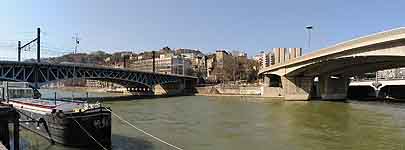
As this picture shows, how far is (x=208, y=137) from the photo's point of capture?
1102 inches

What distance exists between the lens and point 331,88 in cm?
9156

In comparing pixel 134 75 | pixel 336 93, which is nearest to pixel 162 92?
pixel 134 75

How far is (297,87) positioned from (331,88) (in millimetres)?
10488

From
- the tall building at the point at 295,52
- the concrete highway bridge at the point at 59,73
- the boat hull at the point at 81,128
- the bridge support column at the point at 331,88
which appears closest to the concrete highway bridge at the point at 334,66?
the bridge support column at the point at 331,88

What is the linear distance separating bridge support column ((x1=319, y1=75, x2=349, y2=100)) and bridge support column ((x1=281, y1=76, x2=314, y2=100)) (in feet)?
19.2

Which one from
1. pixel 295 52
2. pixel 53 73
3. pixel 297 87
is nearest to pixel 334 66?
pixel 297 87

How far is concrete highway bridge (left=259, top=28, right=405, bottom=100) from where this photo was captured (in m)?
44.8

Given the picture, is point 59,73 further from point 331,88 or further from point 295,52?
point 295,52

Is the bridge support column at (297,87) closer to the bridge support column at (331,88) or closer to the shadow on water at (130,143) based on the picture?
the bridge support column at (331,88)

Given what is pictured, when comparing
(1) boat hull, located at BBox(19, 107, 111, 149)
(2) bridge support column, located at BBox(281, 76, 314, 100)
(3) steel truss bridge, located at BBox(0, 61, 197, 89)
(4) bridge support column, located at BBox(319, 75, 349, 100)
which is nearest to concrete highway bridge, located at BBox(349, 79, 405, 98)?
(4) bridge support column, located at BBox(319, 75, 349, 100)

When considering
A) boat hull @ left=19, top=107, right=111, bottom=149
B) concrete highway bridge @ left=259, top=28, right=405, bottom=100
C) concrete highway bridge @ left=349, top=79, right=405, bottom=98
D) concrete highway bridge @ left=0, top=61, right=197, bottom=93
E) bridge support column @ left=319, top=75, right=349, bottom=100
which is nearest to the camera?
boat hull @ left=19, top=107, right=111, bottom=149

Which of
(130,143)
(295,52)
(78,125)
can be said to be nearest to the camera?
(78,125)

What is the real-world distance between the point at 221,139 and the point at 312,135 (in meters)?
8.17

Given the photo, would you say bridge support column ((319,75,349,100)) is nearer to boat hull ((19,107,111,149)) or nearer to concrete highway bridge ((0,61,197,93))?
concrete highway bridge ((0,61,197,93))
